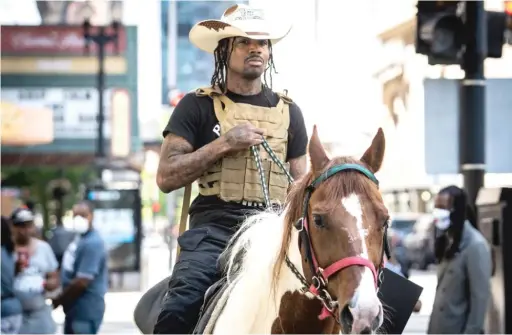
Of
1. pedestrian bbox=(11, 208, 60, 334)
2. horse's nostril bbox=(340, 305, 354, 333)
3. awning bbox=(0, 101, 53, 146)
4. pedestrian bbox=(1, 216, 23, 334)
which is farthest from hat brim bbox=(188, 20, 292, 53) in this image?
awning bbox=(0, 101, 53, 146)

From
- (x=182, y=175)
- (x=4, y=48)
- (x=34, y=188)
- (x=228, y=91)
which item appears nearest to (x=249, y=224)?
(x=182, y=175)

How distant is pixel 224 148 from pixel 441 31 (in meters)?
5.29

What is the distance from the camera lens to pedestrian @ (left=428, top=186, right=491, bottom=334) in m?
9.20

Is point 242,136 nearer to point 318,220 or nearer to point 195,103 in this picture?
point 195,103

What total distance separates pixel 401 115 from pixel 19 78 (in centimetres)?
2281

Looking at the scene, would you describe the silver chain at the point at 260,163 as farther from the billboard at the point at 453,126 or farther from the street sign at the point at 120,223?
the street sign at the point at 120,223

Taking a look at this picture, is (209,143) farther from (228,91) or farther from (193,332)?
(193,332)

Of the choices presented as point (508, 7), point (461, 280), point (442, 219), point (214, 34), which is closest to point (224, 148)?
point (214, 34)

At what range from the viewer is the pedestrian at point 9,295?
33.8ft

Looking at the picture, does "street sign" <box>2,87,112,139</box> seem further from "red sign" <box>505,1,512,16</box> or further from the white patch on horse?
the white patch on horse

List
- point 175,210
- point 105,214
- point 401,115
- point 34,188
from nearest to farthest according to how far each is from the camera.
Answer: point 105,214
point 34,188
point 401,115
point 175,210

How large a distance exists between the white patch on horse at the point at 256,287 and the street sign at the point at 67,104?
1308 inches

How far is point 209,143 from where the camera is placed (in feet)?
17.0

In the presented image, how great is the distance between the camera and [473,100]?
1020 centimetres
